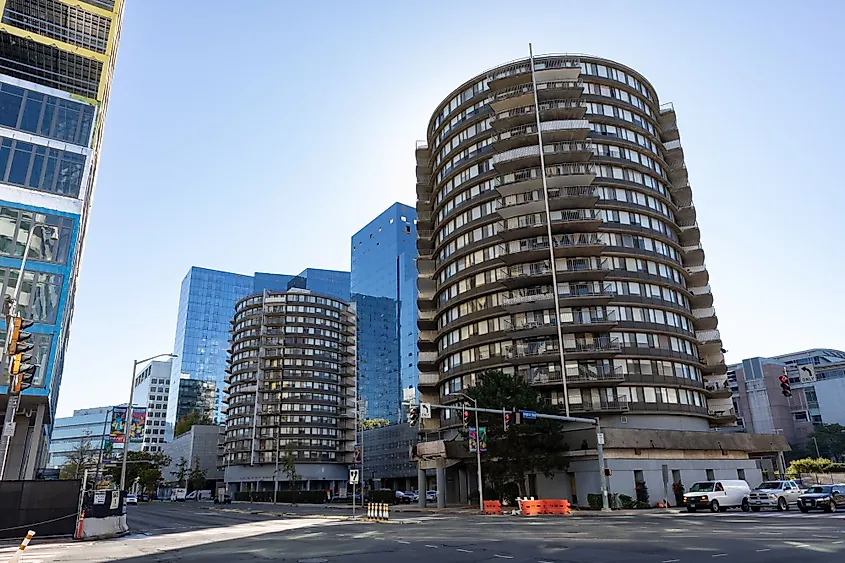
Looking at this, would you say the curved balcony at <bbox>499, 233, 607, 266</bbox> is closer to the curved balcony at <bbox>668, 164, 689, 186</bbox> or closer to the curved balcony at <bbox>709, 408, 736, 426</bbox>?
the curved balcony at <bbox>668, 164, 689, 186</bbox>

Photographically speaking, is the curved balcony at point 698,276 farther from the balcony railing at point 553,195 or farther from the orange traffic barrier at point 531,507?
the orange traffic barrier at point 531,507

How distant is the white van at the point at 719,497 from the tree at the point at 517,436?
13.7 m

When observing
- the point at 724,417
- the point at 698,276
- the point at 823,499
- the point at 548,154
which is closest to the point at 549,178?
the point at 548,154

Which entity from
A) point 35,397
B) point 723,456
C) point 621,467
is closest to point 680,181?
point 723,456

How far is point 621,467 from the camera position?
170 ft

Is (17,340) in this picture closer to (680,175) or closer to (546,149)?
(546,149)

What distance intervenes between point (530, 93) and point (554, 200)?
47.6ft

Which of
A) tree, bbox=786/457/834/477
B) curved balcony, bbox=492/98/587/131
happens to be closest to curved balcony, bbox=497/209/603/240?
curved balcony, bbox=492/98/587/131

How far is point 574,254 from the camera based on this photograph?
63969 millimetres

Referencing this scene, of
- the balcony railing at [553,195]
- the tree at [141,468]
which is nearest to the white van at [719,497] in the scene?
the balcony railing at [553,195]

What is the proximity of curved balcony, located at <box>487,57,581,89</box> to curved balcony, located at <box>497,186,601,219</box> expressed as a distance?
47.2 feet

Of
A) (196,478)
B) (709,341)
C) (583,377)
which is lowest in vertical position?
(196,478)

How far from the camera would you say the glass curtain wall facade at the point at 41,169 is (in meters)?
44.0

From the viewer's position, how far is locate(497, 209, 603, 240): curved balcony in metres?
64.2
